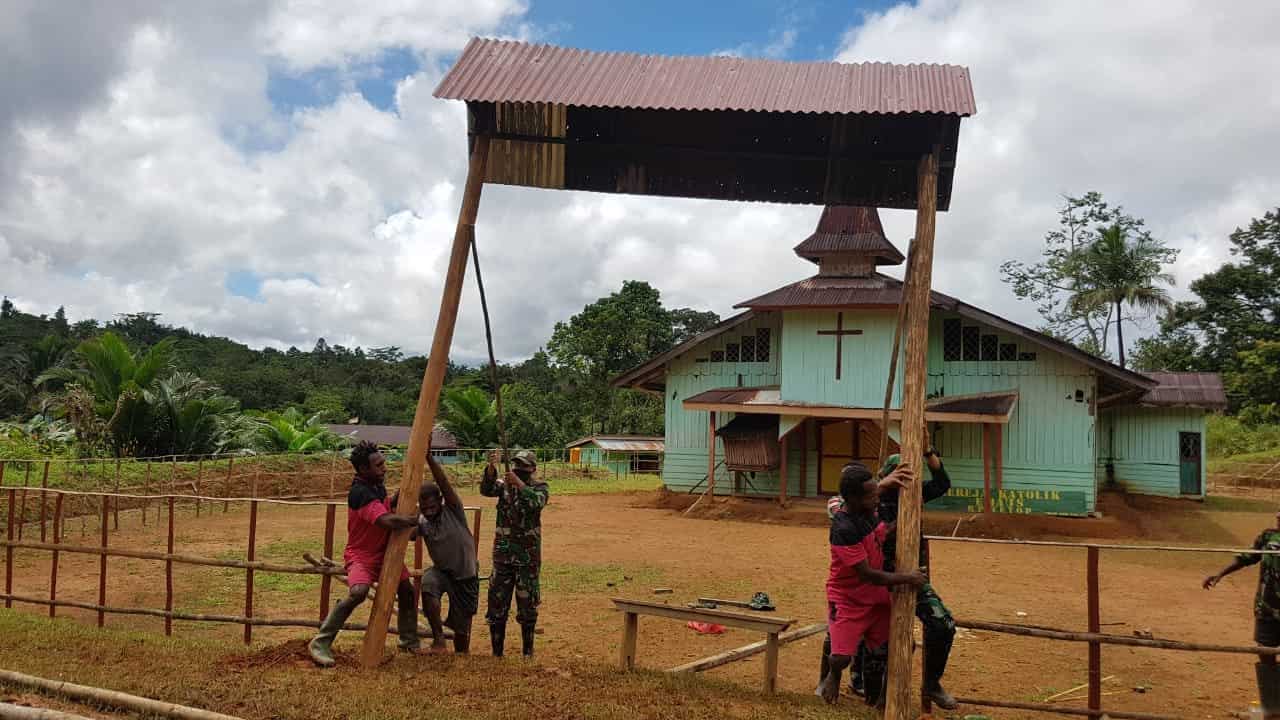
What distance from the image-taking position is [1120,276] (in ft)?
120

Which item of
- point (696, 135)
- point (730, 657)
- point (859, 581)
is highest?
point (696, 135)

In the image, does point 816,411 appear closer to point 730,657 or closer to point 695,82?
point 730,657

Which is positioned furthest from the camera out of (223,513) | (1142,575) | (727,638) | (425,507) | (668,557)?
(223,513)

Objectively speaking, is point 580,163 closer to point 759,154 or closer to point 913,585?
point 759,154

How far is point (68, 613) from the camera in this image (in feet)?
29.6

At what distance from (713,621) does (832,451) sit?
15.0 meters

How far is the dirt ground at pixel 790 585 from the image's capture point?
7191 mm

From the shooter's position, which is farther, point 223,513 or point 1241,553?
point 223,513

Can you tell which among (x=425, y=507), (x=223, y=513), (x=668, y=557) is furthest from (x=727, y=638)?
(x=223, y=513)

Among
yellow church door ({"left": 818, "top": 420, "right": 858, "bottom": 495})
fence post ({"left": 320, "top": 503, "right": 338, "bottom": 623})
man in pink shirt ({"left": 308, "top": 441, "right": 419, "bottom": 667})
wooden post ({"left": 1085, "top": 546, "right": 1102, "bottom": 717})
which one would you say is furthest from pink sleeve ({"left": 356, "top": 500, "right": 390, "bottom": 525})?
yellow church door ({"left": 818, "top": 420, "right": 858, "bottom": 495})

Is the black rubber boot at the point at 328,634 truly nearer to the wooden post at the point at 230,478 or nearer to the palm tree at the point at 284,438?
the wooden post at the point at 230,478

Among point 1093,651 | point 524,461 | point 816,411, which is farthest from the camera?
point 816,411

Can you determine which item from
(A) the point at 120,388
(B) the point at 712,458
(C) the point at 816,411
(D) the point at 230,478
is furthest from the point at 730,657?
(A) the point at 120,388

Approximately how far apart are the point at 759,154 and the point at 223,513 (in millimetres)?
16320
